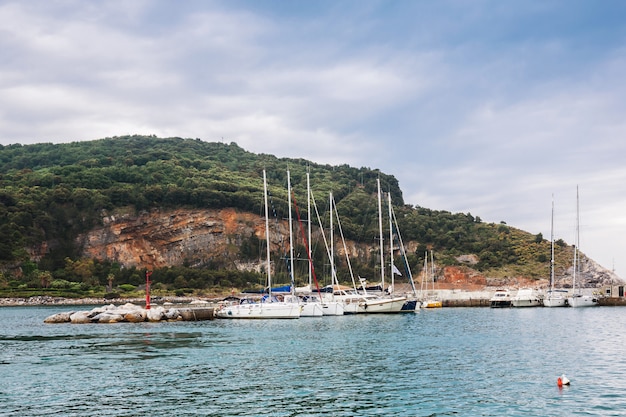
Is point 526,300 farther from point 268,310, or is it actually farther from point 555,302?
point 268,310

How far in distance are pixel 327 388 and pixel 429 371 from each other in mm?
6163

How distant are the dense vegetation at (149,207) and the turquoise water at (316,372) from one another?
221 feet

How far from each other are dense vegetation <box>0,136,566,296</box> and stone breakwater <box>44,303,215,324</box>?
47.7 meters

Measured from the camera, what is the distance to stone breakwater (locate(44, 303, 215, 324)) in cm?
6084

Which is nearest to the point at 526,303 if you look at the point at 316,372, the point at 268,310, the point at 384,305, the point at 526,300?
the point at 526,300

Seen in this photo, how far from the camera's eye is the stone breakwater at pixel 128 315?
200ft

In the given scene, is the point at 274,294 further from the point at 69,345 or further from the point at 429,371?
the point at 429,371

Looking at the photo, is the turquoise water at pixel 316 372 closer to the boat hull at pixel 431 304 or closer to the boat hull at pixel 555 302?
the boat hull at pixel 431 304

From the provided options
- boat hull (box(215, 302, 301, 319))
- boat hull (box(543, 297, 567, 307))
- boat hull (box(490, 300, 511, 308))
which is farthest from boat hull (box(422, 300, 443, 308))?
boat hull (box(215, 302, 301, 319))

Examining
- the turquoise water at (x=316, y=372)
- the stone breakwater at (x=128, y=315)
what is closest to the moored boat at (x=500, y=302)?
the turquoise water at (x=316, y=372)

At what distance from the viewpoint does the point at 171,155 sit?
176m

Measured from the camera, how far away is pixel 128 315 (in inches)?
2456

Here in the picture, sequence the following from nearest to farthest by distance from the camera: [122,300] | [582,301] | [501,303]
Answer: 1. [582,301]
2. [501,303]
3. [122,300]

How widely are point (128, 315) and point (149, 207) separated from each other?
7052 cm
